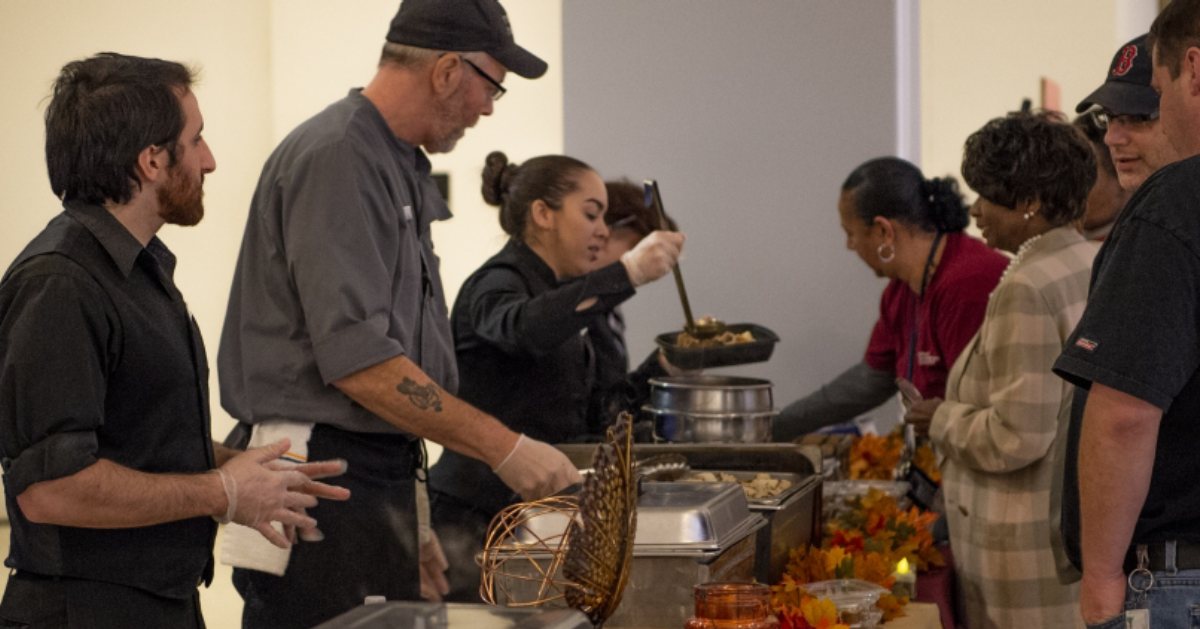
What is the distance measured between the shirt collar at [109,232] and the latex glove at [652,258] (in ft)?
4.30

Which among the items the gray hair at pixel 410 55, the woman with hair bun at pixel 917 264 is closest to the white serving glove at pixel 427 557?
the gray hair at pixel 410 55

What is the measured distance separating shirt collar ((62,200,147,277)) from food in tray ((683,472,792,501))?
874mm

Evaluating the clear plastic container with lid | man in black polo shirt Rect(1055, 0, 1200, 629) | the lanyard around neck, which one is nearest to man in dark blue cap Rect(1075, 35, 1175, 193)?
man in black polo shirt Rect(1055, 0, 1200, 629)

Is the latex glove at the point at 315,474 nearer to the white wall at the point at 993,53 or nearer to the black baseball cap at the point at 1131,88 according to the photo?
the black baseball cap at the point at 1131,88

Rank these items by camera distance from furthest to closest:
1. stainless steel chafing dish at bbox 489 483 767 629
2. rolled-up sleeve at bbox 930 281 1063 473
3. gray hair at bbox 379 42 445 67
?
rolled-up sleeve at bbox 930 281 1063 473
gray hair at bbox 379 42 445 67
stainless steel chafing dish at bbox 489 483 767 629

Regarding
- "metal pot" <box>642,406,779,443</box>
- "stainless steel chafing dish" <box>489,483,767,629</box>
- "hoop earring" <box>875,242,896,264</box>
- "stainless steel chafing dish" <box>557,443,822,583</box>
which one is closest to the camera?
"stainless steel chafing dish" <box>489,483,767,629</box>

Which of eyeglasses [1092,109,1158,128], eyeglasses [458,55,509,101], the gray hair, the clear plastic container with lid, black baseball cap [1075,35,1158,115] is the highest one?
the gray hair

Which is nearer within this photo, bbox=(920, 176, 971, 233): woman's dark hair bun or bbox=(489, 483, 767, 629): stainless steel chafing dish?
bbox=(489, 483, 767, 629): stainless steel chafing dish

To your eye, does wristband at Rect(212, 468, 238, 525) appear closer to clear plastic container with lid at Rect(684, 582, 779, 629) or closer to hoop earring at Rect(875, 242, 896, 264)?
clear plastic container with lid at Rect(684, 582, 779, 629)

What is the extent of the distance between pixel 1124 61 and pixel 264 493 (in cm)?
130

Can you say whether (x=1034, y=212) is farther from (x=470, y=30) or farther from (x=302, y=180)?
(x=302, y=180)

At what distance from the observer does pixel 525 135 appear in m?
6.48

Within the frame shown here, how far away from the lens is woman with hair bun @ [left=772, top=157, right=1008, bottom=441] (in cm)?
313

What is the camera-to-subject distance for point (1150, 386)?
5.09 ft
